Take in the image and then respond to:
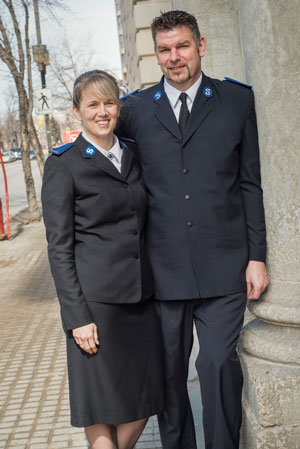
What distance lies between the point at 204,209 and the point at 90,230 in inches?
21.2

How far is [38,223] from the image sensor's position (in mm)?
15438

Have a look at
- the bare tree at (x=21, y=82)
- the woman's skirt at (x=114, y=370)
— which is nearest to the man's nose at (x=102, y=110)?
the woman's skirt at (x=114, y=370)

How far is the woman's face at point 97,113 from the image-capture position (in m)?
2.62

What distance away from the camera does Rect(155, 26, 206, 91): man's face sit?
→ 2.70m

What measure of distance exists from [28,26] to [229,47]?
41.6 feet

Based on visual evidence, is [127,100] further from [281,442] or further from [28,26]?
[28,26]

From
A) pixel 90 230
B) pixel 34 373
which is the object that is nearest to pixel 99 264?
pixel 90 230

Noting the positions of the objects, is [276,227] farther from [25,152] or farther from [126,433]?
[25,152]

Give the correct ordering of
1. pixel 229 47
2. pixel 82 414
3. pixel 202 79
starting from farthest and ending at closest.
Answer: pixel 229 47, pixel 202 79, pixel 82 414

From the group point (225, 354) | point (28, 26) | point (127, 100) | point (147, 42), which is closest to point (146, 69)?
point (147, 42)

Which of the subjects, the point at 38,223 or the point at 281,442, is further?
the point at 38,223

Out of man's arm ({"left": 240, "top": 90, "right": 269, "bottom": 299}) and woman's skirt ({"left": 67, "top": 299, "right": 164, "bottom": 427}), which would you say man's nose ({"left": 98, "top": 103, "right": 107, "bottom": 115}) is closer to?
man's arm ({"left": 240, "top": 90, "right": 269, "bottom": 299})

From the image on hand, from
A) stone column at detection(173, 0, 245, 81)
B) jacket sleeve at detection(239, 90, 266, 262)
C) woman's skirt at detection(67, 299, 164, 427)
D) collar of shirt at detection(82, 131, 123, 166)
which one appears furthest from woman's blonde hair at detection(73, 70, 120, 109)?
stone column at detection(173, 0, 245, 81)

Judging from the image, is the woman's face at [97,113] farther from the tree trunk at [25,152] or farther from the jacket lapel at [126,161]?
the tree trunk at [25,152]
